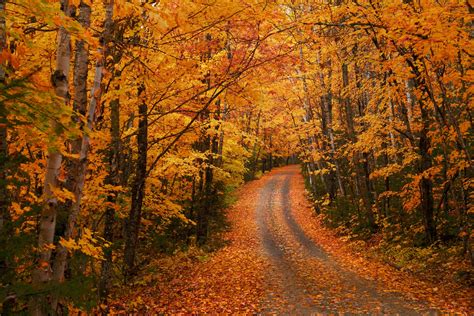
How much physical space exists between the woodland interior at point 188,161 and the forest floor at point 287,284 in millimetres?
73

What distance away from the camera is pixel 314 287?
9781 millimetres

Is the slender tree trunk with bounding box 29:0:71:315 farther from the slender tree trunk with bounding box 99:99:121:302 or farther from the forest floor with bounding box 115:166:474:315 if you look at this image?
the forest floor with bounding box 115:166:474:315

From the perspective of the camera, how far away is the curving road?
7926mm

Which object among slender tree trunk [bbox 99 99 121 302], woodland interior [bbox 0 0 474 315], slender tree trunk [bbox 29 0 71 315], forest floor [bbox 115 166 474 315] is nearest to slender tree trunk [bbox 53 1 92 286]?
woodland interior [bbox 0 0 474 315]

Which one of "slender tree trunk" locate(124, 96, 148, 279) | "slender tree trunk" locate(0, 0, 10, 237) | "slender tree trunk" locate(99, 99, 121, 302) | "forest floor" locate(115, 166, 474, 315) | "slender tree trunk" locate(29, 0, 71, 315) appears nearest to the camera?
"slender tree trunk" locate(0, 0, 10, 237)

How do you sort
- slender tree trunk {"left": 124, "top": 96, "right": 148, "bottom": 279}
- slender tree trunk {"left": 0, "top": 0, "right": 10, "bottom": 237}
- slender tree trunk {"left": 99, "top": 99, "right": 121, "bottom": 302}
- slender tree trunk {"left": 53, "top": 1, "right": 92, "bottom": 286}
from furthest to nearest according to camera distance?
slender tree trunk {"left": 124, "top": 96, "right": 148, "bottom": 279} < slender tree trunk {"left": 99, "top": 99, "right": 121, "bottom": 302} < slender tree trunk {"left": 53, "top": 1, "right": 92, "bottom": 286} < slender tree trunk {"left": 0, "top": 0, "right": 10, "bottom": 237}

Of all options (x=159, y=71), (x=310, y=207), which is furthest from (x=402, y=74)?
(x=310, y=207)

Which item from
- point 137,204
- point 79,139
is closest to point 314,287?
point 137,204

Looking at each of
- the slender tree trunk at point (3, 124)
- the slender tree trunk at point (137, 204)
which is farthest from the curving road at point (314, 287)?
the slender tree trunk at point (3, 124)

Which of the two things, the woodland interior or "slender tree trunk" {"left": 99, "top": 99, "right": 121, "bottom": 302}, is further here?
"slender tree trunk" {"left": 99, "top": 99, "right": 121, "bottom": 302}

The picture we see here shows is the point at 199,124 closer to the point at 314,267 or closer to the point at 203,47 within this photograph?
the point at 203,47

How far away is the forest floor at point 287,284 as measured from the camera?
812 centimetres

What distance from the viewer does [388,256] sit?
12.5 m

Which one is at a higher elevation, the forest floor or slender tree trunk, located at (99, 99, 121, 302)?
slender tree trunk, located at (99, 99, 121, 302)
